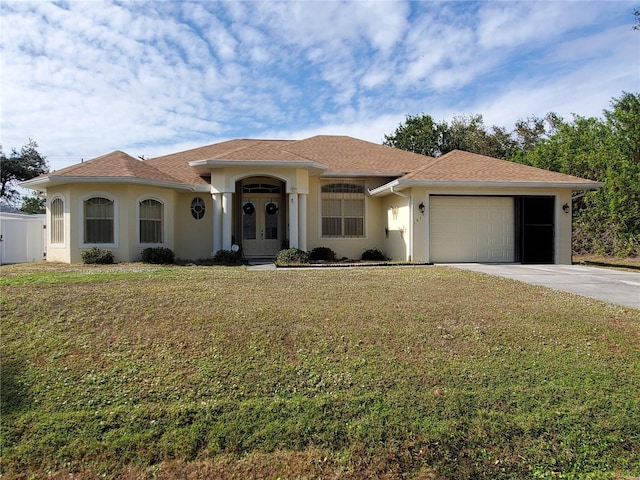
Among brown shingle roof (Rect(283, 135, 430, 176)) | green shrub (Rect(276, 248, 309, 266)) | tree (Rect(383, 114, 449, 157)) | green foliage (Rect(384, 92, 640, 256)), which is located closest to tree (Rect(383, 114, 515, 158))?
tree (Rect(383, 114, 449, 157))

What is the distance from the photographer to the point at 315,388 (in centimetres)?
489

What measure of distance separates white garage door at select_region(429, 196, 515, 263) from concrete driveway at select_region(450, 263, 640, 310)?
2.21 metres

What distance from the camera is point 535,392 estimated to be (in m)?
4.79

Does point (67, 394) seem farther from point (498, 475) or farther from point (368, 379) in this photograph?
point (498, 475)

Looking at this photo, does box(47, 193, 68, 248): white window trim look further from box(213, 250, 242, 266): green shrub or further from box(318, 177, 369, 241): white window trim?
box(318, 177, 369, 241): white window trim

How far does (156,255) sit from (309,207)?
5.43 meters

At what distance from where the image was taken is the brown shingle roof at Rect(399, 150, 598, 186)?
46.6 ft

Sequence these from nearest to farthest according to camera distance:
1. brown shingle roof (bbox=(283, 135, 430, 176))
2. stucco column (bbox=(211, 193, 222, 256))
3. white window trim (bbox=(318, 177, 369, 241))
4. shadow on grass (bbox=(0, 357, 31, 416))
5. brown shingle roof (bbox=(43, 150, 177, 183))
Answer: shadow on grass (bbox=(0, 357, 31, 416)), brown shingle roof (bbox=(43, 150, 177, 183)), stucco column (bbox=(211, 193, 222, 256)), white window trim (bbox=(318, 177, 369, 241)), brown shingle roof (bbox=(283, 135, 430, 176))

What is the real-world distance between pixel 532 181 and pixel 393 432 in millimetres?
12359

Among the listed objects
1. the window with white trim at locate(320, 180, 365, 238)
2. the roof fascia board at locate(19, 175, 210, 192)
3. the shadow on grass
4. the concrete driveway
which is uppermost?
the roof fascia board at locate(19, 175, 210, 192)

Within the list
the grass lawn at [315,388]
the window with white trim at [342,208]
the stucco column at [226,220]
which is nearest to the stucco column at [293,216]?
the window with white trim at [342,208]

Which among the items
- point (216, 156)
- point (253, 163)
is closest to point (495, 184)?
point (253, 163)

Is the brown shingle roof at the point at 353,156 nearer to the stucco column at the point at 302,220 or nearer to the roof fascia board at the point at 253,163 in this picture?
the stucco column at the point at 302,220

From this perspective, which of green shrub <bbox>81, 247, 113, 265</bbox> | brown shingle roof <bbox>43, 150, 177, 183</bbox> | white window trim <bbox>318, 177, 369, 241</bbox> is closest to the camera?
green shrub <bbox>81, 247, 113, 265</bbox>
